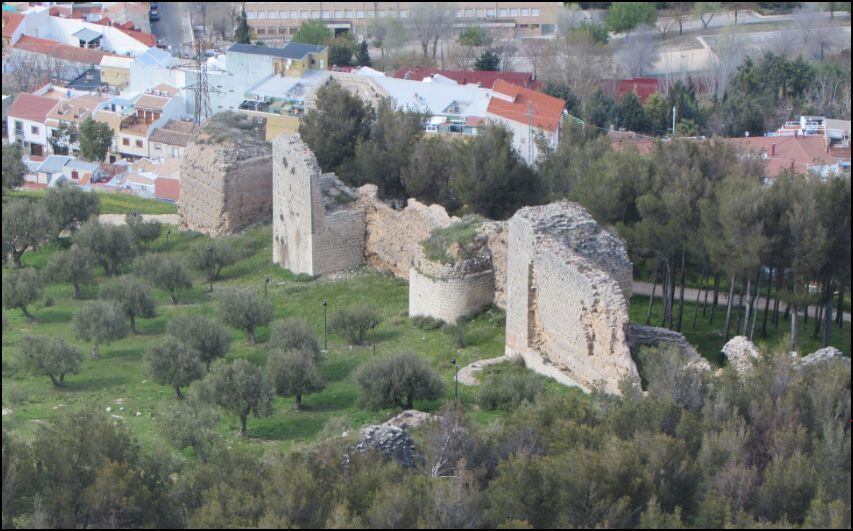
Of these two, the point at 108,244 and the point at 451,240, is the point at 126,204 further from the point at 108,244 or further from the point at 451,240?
the point at 451,240

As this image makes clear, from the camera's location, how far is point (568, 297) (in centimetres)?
2670

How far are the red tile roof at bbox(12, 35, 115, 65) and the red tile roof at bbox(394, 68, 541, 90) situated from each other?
1695cm

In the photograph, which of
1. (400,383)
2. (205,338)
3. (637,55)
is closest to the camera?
(400,383)

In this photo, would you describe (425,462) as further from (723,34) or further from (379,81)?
(723,34)

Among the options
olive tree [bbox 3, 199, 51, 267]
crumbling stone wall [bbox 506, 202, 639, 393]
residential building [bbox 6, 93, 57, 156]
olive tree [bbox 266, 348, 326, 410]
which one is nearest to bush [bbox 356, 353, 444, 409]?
olive tree [bbox 266, 348, 326, 410]

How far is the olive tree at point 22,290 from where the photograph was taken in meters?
32.7

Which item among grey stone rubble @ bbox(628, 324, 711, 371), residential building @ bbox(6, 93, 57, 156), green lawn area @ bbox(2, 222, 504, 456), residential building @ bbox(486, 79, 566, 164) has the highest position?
grey stone rubble @ bbox(628, 324, 711, 371)

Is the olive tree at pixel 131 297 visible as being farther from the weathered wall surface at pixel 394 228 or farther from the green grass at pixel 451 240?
the green grass at pixel 451 240

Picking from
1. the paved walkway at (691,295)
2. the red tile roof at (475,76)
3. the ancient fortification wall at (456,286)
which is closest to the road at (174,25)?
the red tile roof at (475,76)

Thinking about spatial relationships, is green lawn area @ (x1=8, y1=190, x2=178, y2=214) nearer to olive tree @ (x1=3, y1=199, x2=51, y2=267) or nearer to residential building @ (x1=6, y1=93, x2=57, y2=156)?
olive tree @ (x1=3, y1=199, x2=51, y2=267)

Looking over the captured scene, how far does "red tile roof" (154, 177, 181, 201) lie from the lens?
51500 mm

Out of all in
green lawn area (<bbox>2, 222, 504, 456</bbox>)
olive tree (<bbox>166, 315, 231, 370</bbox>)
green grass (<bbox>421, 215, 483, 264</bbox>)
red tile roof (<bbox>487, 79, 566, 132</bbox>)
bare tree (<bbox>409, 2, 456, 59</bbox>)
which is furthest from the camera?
bare tree (<bbox>409, 2, 456, 59</bbox>)

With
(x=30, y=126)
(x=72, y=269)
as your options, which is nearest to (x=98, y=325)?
(x=72, y=269)

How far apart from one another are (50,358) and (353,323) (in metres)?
5.49
